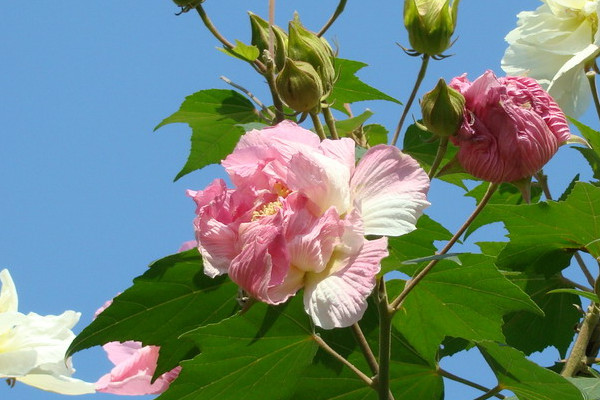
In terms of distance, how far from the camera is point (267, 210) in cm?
125

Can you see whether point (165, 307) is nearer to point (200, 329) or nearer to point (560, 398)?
point (200, 329)

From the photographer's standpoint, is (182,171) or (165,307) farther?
(182,171)

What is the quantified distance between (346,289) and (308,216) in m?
0.12

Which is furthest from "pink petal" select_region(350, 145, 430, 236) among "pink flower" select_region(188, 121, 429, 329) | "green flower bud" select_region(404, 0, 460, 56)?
"green flower bud" select_region(404, 0, 460, 56)

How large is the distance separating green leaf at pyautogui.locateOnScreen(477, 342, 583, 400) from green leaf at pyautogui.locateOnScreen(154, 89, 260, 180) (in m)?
0.86

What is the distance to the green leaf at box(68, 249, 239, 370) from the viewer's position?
1.49m

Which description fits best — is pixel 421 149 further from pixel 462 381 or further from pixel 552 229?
pixel 462 381

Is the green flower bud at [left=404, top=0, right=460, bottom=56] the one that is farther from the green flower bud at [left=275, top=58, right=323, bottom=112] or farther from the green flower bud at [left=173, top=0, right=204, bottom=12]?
the green flower bud at [left=173, top=0, right=204, bottom=12]

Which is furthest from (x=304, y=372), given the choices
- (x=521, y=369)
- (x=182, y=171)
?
(x=182, y=171)

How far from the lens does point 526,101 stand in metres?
1.42

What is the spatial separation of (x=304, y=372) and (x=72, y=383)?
462 mm

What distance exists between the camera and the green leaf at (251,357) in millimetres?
1442

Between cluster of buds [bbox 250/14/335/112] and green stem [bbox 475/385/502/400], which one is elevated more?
cluster of buds [bbox 250/14/335/112]

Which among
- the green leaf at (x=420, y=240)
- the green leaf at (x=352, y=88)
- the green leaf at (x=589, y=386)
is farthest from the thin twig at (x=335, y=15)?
the green leaf at (x=589, y=386)
